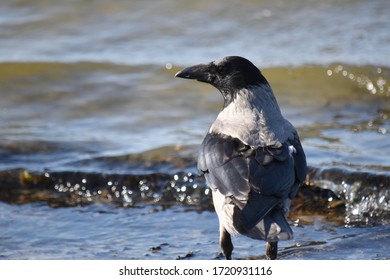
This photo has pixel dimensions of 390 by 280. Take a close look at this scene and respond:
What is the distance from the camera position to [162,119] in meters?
9.79

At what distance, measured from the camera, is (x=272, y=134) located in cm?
560

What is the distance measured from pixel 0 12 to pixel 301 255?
924 centimetres

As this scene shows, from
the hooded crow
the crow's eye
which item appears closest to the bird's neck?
the hooded crow

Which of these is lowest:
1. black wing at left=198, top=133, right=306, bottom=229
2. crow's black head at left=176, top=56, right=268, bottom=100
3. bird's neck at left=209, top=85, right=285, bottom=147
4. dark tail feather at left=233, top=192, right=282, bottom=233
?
dark tail feather at left=233, top=192, right=282, bottom=233

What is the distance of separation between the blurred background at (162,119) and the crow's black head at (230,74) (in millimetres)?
1097

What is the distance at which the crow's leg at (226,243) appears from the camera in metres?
5.71

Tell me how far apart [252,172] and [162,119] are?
4.66 meters

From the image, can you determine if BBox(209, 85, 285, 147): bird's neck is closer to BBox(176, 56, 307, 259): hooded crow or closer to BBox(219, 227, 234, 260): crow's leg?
BBox(176, 56, 307, 259): hooded crow

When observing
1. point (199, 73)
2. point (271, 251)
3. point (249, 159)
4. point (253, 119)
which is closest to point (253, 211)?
point (249, 159)

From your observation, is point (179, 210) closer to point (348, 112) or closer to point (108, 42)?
point (348, 112)

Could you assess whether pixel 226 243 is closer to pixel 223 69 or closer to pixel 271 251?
pixel 271 251

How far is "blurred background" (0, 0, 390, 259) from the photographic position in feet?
21.6

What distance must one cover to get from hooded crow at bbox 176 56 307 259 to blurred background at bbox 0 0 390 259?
674 millimetres

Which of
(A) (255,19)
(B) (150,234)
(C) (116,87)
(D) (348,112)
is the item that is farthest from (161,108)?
(B) (150,234)
